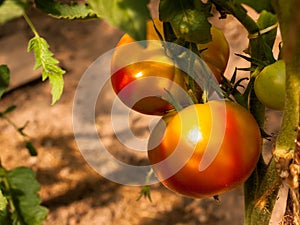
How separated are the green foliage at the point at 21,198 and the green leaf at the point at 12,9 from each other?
1.66 feet

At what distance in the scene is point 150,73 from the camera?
25.7 inches

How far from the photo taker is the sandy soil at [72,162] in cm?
166

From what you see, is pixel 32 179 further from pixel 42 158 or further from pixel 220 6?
pixel 42 158

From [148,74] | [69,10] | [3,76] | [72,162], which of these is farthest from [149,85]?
[72,162]

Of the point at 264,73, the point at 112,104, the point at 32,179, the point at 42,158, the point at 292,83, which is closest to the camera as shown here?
the point at 292,83

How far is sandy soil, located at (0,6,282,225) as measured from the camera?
1661mm

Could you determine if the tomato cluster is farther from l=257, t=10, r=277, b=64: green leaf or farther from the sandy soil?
the sandy soil

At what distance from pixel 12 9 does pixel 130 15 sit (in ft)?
0.25

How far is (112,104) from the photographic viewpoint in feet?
6.35

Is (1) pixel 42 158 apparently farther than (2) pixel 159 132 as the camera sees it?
Yes

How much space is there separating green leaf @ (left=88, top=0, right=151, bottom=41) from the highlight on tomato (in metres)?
0.23

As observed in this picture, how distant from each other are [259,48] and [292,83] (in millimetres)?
171

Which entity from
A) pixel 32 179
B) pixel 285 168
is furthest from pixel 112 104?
pixel 285 168

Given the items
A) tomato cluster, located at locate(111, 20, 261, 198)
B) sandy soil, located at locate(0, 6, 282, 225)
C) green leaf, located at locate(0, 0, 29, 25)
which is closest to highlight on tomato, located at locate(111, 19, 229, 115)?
tomato cluster, located at locate(111, 20, 261, 198)
